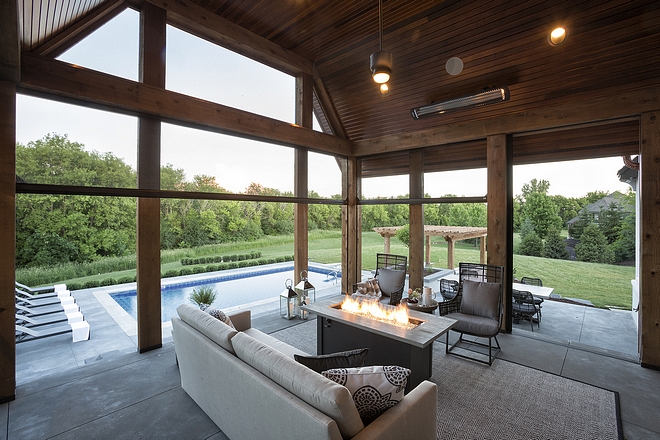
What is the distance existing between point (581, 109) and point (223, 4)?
5081 millimetres

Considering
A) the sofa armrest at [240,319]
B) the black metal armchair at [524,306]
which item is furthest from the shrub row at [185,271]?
the black metal armchair at [524,306]

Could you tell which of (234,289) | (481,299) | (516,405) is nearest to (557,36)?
(481,299)

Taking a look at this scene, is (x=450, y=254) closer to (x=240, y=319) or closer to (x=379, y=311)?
(x=379, y=311)

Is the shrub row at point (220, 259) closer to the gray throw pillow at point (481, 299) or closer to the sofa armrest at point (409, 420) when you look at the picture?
the gray throw pillow at point (481, 299)

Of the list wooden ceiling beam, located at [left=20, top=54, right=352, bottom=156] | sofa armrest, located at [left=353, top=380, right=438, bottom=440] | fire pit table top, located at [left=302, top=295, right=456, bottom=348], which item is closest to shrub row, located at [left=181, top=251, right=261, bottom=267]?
wooden ceiling beam, located at [left=20, top=54, right=352, bottom=156]

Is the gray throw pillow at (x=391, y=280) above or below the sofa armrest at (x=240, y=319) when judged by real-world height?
above

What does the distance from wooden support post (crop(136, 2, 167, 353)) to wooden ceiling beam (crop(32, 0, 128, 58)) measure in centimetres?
31

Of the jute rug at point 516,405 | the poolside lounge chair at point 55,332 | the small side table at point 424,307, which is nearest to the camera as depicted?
the jute rug at point 516,405

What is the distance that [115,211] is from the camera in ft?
13.9

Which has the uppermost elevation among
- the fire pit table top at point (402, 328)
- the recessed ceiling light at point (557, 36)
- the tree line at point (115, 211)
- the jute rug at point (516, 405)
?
the recessed ceiling light at point (557, 36)

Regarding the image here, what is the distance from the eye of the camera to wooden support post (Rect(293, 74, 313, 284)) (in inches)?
229

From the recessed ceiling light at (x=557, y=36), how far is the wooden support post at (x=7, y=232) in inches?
224

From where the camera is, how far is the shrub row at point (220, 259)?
648 cm

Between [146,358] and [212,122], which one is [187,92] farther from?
[146,358]
